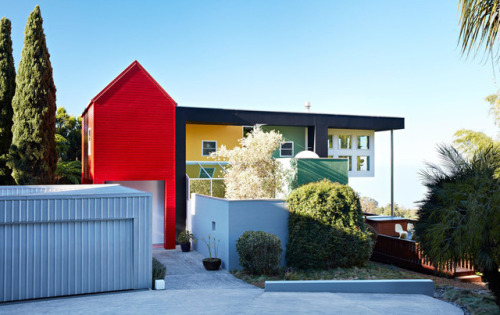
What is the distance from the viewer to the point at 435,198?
9.25 m

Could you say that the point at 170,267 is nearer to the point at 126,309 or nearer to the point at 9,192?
the point at 9,192

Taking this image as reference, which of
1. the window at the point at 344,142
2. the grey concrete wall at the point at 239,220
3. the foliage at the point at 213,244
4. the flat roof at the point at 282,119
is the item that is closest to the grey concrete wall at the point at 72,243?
the grey concrete wall at the point at 239,220

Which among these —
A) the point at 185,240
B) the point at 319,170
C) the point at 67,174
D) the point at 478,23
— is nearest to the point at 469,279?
the point at 319,170

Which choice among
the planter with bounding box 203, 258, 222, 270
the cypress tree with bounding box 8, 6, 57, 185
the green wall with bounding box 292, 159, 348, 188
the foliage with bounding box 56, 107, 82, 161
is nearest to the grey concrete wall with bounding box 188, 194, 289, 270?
the planter with bounding box 203, 258, 222, 270

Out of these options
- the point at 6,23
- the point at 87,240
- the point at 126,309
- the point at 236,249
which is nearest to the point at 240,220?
the point at 236,249

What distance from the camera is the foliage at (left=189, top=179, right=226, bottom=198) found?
67.0 ft

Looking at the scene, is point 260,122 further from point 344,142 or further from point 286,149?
point 344,142

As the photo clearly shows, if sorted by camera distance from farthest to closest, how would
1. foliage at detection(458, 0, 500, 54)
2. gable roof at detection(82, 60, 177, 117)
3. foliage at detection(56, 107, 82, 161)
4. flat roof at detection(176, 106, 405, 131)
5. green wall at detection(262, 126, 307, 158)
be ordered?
foliage at detection(56, 107, 82, 161) < green wall at detection(262, 126, 307, 158) < flat roof at detection(176, 106, 405, 131) < gable roof at detection(82, 60, 177, 117) < foliage at detection(458, 0, 500, 54)

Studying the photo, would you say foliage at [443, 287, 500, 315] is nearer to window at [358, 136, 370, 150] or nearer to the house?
the house

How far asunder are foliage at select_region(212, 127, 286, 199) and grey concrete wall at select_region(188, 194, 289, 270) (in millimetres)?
2224

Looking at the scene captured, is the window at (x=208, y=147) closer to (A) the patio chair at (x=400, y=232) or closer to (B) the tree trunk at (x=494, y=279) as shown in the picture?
(A) the patio chair at (x=400, y=232)

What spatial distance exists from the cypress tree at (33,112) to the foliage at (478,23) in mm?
20151

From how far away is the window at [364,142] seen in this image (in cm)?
2633

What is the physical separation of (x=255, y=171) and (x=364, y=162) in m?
9.97
